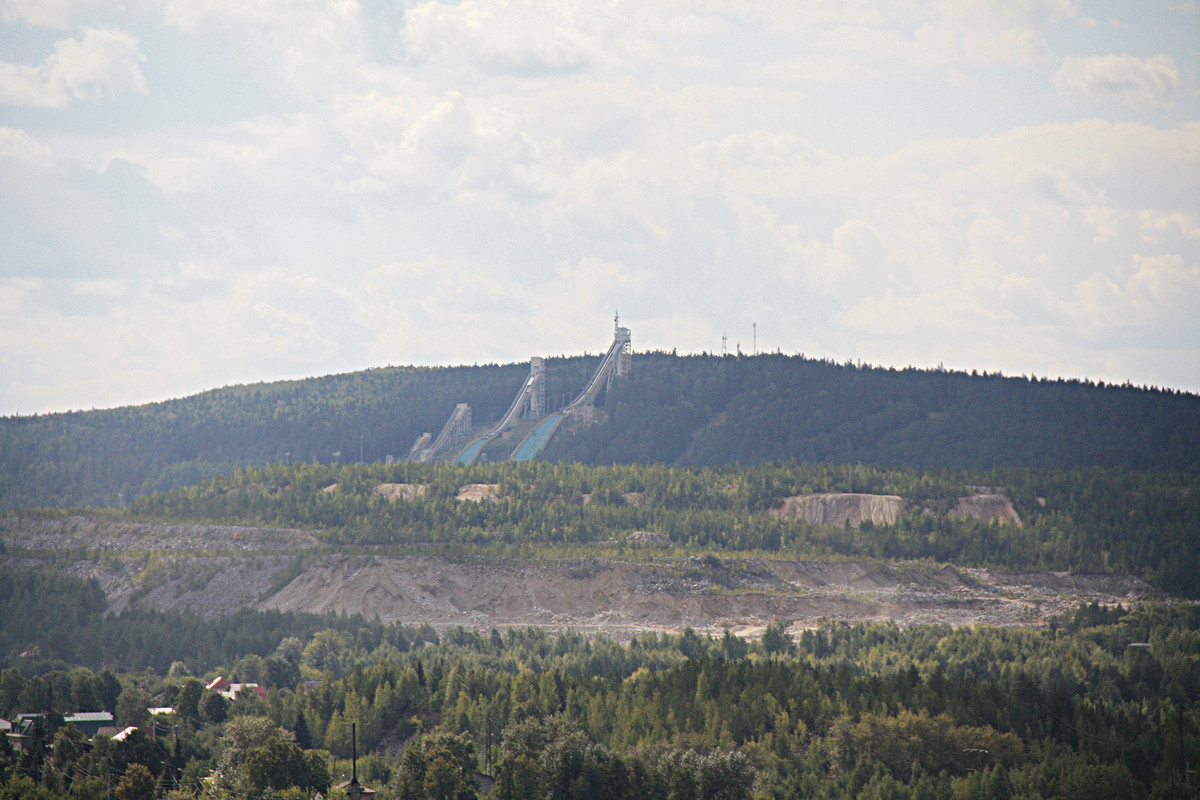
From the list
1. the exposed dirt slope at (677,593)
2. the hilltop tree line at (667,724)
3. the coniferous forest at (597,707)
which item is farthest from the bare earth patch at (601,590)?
the hilltop tree line at (667,724)

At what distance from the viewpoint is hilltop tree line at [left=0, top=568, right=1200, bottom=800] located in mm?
94188

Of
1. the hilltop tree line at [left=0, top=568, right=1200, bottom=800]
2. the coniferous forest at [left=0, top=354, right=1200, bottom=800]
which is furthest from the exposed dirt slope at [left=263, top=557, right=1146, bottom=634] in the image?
the hilltop tree line at [left=0, top=568, right=1200, bottom=800]

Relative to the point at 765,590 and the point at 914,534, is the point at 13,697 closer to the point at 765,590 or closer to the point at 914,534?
the point at 765,590

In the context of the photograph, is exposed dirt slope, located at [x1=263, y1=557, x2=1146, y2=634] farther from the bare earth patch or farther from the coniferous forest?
the coniferous forest

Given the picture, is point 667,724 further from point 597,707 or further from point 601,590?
point 601,590

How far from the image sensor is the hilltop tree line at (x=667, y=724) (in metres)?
94.2

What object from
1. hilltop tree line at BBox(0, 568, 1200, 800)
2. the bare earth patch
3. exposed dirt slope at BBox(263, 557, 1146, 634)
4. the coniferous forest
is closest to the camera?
hilltop tree line at BBox(0, 568, 1200, 800)

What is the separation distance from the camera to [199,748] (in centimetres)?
10869

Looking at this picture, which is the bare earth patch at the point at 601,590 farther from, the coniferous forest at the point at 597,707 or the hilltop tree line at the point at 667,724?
Answer: the hilltop tree line at the point at 667,724

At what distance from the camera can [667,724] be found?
351ft

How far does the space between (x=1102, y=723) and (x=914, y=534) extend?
94119mm

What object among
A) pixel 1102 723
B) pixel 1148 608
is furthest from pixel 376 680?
pixel 1148 608

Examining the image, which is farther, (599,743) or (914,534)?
(914,534)

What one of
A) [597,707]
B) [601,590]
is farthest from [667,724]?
[601,590]
